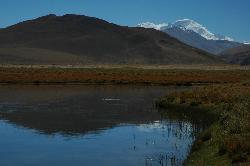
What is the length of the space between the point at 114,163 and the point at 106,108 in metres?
21.0

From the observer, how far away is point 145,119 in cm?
3544

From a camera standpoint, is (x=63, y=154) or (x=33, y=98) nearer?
(x=63, y=154)

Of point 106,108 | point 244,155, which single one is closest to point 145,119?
point 106,108

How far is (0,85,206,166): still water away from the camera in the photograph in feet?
70.8

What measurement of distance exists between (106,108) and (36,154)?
63.5ft

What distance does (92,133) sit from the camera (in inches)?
1134

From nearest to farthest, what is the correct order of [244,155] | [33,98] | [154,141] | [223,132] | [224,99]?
[244,155] < [223,132] < [154,141] < [224,99] < [33,98]

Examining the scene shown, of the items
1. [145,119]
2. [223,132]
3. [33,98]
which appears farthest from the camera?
[33,98]

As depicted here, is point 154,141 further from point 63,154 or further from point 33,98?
point 33,98

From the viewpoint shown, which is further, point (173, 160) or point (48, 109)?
point (48, 109)

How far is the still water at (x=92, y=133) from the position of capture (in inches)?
850

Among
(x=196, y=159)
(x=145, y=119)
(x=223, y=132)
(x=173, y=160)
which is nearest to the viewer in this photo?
(x=196, y=159)

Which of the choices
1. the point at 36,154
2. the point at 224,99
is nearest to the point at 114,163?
the point at 36,154

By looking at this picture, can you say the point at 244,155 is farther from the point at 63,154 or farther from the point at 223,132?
the point at 63,154
